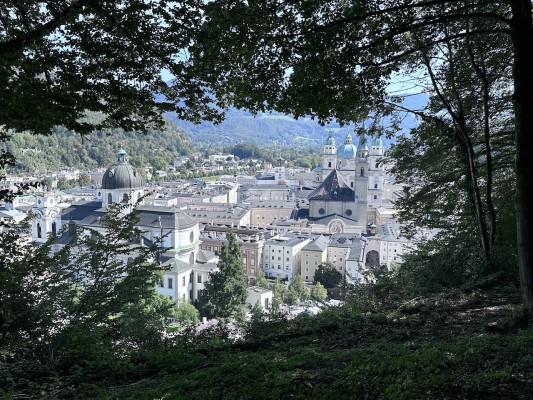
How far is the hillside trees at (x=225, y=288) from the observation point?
25.8 meters

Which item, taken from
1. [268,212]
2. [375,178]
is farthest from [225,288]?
[268,212]

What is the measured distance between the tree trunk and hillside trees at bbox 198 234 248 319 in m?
21.4

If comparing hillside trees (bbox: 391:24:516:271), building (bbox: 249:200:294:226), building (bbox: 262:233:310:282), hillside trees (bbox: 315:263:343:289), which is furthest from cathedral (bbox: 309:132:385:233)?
hillside trees (bbox: 391:24:516:271)

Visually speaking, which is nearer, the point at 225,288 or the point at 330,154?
the point at 225,288

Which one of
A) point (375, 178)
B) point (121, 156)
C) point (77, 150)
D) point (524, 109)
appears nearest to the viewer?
point (524, 109)

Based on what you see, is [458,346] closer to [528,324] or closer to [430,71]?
[528,324]

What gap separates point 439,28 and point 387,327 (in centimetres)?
400

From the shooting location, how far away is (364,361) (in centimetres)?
364

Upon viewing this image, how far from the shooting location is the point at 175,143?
144250 mm

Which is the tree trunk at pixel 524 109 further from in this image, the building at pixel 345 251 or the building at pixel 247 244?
the building at pixel 247 244

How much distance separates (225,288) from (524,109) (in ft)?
75.1

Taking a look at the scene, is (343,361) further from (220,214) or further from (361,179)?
(220,214)

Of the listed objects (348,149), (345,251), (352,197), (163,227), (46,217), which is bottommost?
(345,251)

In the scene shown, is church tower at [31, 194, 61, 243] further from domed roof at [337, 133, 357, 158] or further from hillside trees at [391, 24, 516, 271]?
domed roof at [337, 133, 357, 158]
